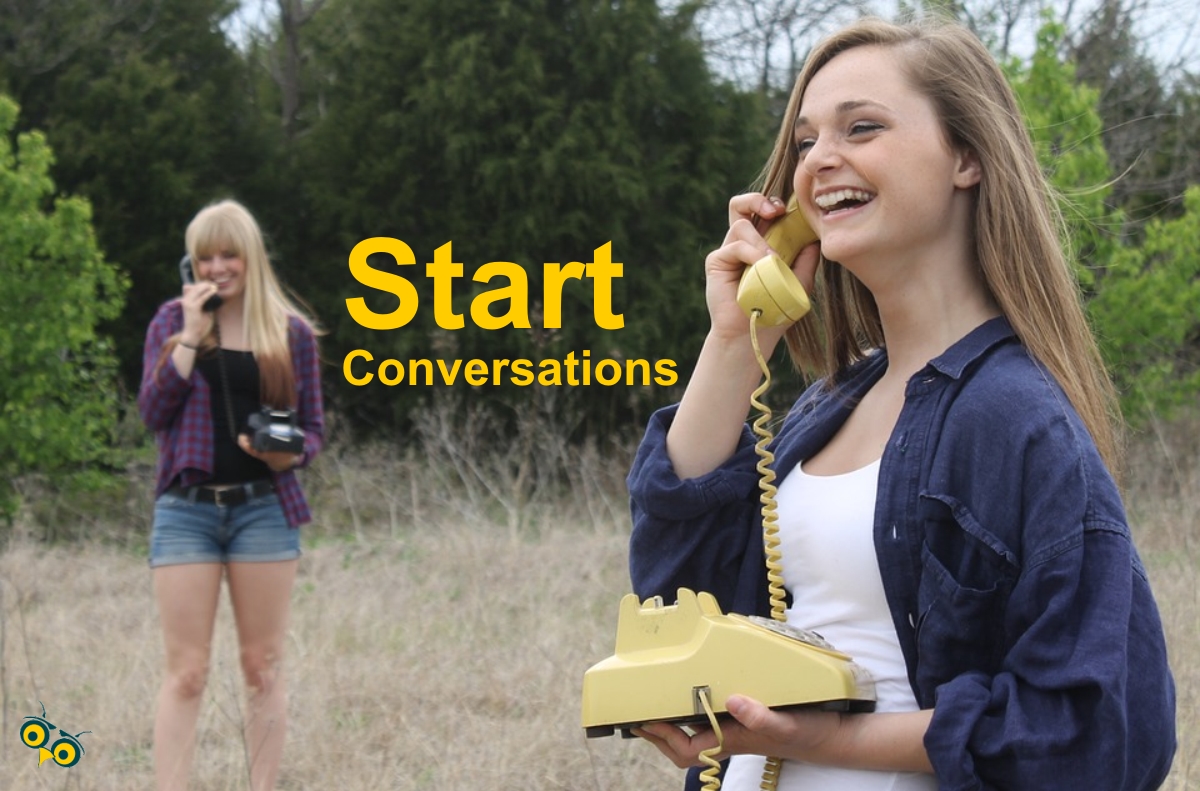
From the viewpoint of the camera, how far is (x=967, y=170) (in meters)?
1.74

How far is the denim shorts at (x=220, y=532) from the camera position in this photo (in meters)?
3.97

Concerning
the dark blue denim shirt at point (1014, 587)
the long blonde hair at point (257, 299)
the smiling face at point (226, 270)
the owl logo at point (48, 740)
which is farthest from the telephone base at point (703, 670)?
the owl logo at point (48, 740)

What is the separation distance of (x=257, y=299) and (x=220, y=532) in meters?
0.73

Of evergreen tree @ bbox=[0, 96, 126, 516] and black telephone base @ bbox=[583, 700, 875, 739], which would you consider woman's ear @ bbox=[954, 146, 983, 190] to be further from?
evergreen tree @ bbox=[0, 96, 126, 516]

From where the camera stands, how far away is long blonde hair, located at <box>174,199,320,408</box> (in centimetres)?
420

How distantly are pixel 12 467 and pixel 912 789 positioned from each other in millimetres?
9565

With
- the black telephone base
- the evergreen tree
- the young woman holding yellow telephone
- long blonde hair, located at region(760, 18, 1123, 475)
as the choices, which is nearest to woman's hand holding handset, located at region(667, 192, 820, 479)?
the young woman holding yellow telephone

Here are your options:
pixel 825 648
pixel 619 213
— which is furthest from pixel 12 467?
pixel 825 648

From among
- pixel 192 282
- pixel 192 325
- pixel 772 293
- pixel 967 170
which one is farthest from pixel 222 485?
pixel 967 170

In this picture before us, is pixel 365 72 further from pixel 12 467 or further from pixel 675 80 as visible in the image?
pixel 12 467

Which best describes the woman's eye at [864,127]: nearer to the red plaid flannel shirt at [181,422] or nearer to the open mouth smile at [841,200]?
the open mouth smile at [841,200]

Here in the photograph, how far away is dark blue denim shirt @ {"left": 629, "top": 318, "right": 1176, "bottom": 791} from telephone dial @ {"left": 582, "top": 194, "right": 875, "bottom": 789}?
0.12 metres

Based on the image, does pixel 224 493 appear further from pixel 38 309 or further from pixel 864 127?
pixel 38 309

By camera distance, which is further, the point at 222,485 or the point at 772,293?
the point at 222,485
